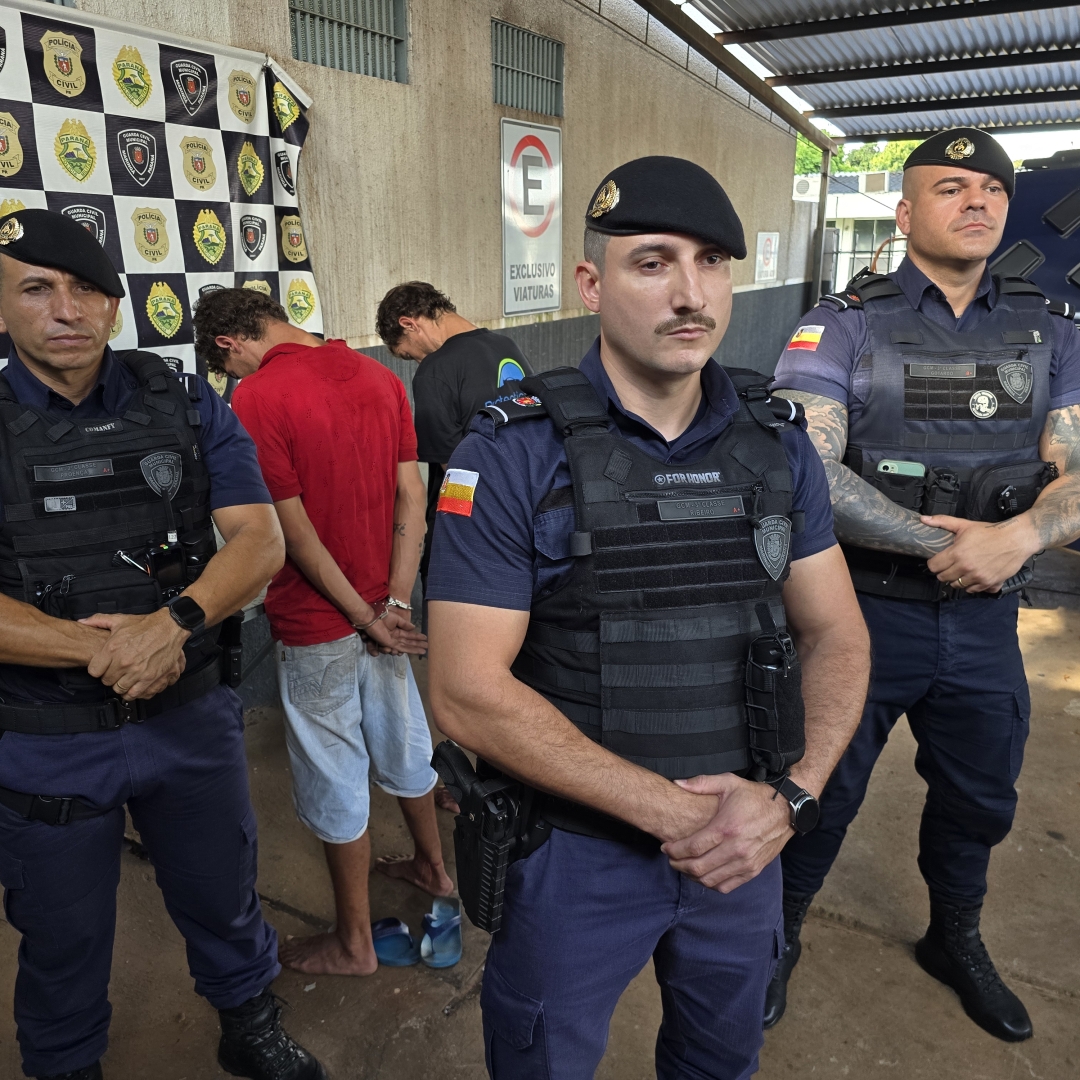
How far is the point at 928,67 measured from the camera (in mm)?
8969

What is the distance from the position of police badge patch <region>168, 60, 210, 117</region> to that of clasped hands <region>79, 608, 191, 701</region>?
2.29 meters

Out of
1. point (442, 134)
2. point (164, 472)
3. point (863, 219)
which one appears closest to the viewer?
point (164, 472)

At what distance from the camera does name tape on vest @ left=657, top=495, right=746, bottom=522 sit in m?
1.37

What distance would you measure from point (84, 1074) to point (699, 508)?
1861 mm

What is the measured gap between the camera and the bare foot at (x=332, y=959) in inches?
98.3

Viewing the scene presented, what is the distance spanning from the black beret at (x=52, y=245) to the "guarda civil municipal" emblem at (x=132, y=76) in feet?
4.69

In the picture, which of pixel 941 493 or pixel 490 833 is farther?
pixel 941 493

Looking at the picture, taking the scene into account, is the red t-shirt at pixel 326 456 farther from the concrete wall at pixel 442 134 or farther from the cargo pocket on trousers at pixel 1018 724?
the cargo pocket on trousers at pixel 1018 724

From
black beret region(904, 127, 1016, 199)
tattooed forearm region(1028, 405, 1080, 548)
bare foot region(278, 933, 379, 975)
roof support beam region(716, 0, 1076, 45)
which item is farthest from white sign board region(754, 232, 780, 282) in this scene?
bare foot region(278, 933, 379, 975)

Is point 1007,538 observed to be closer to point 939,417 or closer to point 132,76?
point 939,417

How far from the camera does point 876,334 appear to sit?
88.0 inches

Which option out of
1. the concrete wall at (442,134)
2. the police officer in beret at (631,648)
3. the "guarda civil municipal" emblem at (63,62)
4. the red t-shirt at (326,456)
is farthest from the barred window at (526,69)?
the police officer in beret at (631,648)

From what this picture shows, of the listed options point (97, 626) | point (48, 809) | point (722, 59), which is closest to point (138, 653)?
point (97, 626)

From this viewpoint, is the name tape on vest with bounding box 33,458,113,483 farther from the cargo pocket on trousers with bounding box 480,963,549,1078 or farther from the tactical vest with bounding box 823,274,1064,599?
the tactical vest with bounding box 823,274,1064,599
